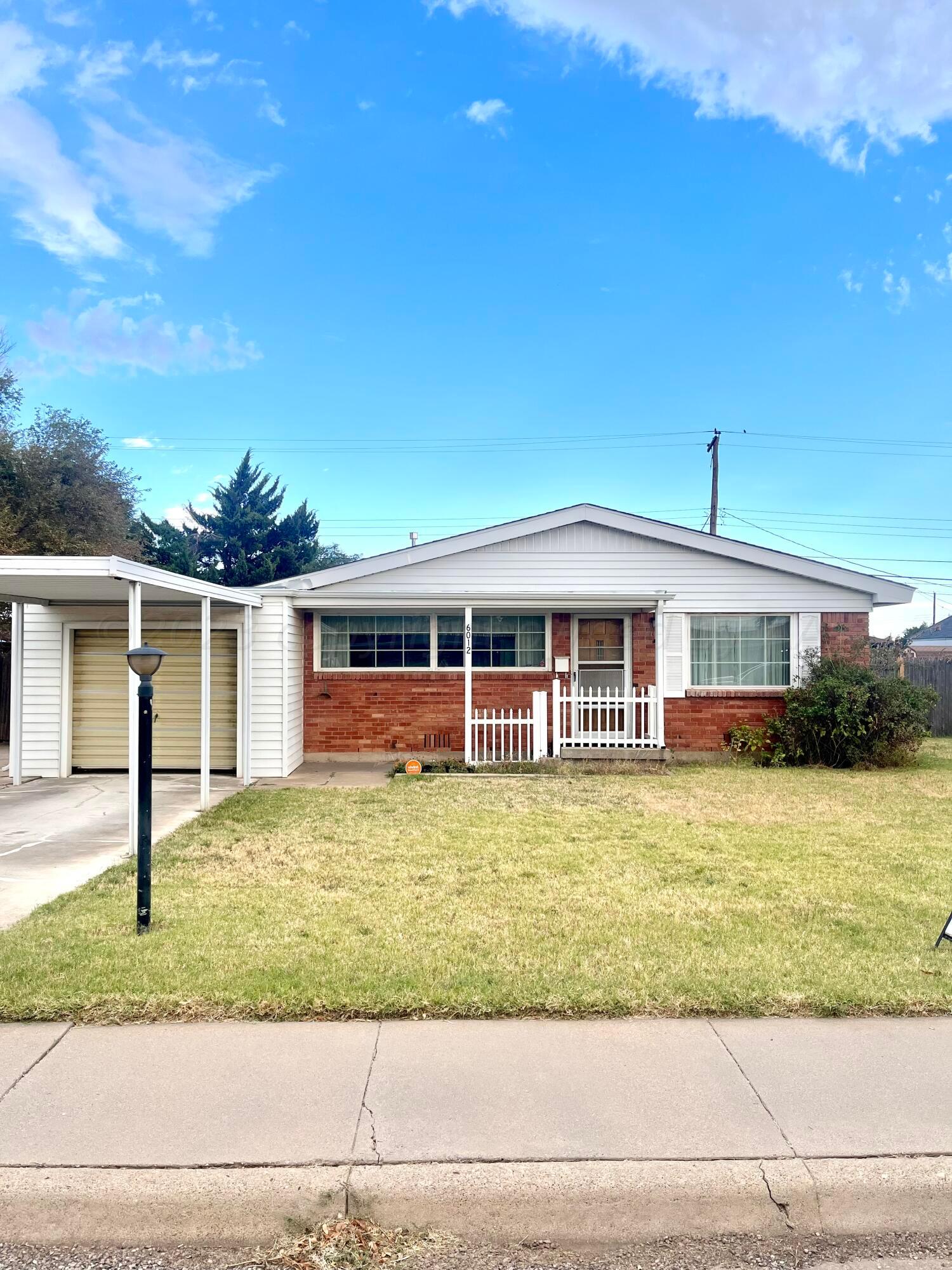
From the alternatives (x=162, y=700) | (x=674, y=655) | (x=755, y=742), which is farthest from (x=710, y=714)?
(x=162, y=700)

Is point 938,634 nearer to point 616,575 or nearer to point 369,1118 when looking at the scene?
point 616,575

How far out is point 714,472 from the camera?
29453 mm

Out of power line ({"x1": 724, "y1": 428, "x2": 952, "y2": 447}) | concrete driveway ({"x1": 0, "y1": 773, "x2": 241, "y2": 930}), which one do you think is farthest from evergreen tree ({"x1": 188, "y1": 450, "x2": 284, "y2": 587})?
concrete driveway ({"x1": 0, "y1": 773, "x2": 241, "y2": 930})

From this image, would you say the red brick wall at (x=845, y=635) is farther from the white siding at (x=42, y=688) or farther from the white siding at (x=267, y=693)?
the white siding at (x=42, y=688)

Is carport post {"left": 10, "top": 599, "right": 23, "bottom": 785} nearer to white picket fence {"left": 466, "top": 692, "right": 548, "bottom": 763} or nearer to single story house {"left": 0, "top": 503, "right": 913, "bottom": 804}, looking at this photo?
single story house {"left": 0, "top": 503, "right": 913, "bottom": 804}

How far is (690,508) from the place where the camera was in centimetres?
3416

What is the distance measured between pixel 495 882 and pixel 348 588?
825 centimetres

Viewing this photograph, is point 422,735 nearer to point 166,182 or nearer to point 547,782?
point 547,782

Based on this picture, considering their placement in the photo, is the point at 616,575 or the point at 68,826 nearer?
the point at 68,826

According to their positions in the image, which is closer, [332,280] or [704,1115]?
[704,1115]

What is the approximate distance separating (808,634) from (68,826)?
11.5 meters

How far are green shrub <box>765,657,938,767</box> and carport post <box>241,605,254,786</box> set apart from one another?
846 cm

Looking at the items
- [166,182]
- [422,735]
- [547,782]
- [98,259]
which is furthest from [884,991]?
[98,259]

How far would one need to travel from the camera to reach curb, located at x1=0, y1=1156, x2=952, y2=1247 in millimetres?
2641
